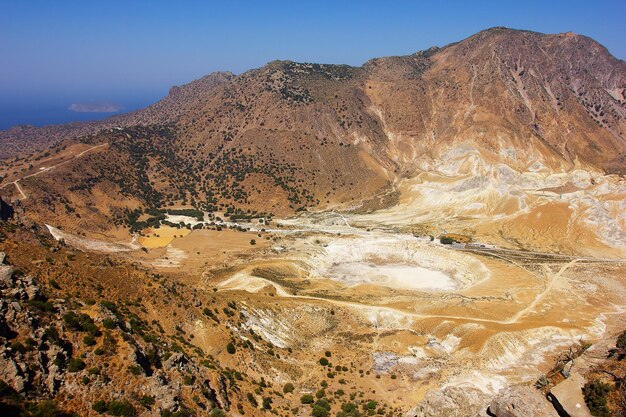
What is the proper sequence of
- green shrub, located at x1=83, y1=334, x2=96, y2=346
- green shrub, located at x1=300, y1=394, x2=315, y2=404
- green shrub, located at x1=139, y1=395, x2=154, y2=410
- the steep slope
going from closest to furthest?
1. green shrub, located at x1=139, y1=395, x2=154, y2=410
2. green shrub, located at x1=83, y1=334, x2=96, y2=346
3. green shrub, located at x1=300, y1=394, x2=315, y2=404
4. the steep slope

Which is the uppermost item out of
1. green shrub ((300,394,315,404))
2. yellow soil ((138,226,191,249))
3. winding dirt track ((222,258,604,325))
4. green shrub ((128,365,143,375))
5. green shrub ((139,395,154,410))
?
green shrub ((128,365,143,375))

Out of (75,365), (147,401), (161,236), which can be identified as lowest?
(161,236)

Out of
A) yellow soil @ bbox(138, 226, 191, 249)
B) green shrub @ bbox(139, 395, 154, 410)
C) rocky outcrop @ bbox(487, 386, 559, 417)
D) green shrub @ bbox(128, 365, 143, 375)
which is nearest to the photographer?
rocky outcrop @ bbox(487, 386, 559, 417)

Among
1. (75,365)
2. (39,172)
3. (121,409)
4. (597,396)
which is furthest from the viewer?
(39,172)

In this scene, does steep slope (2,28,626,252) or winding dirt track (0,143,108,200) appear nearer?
winding dirt track (0,143,108,200)

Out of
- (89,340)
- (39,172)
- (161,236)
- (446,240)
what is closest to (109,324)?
(89,340)

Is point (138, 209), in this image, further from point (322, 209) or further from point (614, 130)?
point (614, 130)

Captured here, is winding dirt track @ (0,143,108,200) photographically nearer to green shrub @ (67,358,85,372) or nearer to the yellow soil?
the yellow soil

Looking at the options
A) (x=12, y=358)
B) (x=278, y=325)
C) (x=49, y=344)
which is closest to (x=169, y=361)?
(x=49, y=344)

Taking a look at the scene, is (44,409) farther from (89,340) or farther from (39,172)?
(39,172)

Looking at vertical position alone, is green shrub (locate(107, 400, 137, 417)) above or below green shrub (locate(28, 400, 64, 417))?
below

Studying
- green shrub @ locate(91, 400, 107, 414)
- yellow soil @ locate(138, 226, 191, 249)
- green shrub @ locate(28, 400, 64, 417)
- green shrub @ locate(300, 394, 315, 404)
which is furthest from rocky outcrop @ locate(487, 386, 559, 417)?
yellow soil @ locate(138, 226, 191, 249)

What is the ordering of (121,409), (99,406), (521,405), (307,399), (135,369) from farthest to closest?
(307,399), (135,369), (121,409), (99,406), (521,405)
